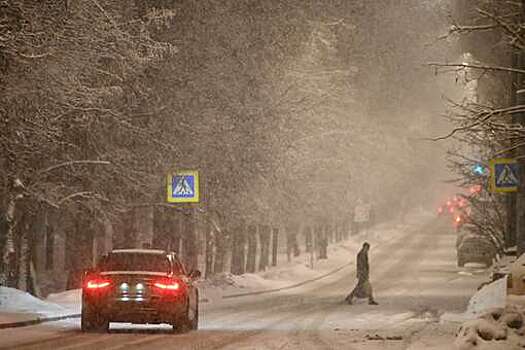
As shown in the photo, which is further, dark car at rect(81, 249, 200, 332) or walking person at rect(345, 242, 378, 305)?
walking person at rect(345, 242, 378, 305)

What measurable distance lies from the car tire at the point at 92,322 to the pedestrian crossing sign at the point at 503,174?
29.3 feet

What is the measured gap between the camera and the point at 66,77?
25469 millimetres

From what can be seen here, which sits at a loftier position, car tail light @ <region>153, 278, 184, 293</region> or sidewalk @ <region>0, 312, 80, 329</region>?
Result: car tail light @ <region>153, 278, 184, 293</region>

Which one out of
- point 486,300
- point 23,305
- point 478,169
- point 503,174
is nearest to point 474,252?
point 478,169

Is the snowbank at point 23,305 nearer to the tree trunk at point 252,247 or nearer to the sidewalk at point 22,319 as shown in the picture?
the sidewalk at point 22,319

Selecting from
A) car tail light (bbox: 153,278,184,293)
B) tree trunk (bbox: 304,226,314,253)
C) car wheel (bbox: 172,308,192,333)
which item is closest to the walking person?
car wheel (bbox: 172,308,192,333)

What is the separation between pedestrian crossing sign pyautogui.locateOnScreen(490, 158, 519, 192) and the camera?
25.3m

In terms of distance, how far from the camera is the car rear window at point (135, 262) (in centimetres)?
2288

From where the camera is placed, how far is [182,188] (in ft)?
104

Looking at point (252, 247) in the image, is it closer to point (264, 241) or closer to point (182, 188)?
point (264, 241)

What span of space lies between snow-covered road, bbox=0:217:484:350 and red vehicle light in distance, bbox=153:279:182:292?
864mm

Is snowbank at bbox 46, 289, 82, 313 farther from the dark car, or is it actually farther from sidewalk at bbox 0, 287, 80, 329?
the dark car

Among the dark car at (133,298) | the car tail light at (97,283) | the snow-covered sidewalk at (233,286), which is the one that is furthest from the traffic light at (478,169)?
the car tail light at (97,283)

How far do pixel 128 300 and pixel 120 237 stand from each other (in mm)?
19279
